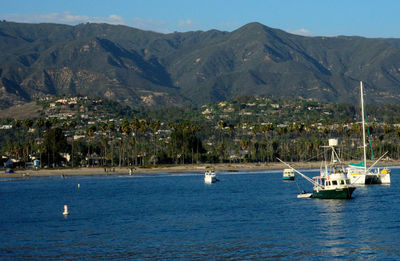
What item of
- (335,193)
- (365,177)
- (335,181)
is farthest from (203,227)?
(365,177)

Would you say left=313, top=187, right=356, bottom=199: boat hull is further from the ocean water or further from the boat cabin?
the ocean water

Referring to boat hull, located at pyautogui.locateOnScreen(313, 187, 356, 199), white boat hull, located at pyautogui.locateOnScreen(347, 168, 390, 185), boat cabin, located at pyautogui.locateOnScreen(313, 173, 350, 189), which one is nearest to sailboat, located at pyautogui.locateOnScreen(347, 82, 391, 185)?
white boat hull, located at pyautogui.locateOnScreen(347, 168, 390, 185)

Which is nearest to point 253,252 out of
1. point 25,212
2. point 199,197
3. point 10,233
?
point 10,233

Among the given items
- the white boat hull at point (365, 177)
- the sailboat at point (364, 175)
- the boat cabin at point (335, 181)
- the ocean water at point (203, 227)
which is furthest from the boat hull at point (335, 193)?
the sailboat at point (364, 175)

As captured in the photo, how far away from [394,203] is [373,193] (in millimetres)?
19915

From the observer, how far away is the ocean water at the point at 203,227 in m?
61.0

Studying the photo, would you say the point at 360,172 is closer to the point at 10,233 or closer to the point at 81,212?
the point at 81,212

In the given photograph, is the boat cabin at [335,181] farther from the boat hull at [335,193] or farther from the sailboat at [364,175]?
the sailboat at [364,175]

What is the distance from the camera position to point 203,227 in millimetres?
78875

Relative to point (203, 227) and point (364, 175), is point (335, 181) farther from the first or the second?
point (364, 175)

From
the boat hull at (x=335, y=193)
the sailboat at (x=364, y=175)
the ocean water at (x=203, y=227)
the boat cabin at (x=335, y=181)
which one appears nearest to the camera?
the ocean water at (x=203, y=227)

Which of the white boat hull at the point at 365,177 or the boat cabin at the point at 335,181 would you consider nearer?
the boat cabin at the point at 335,181

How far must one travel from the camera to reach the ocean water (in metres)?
61.0

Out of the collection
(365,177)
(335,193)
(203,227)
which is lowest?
(203,227)
